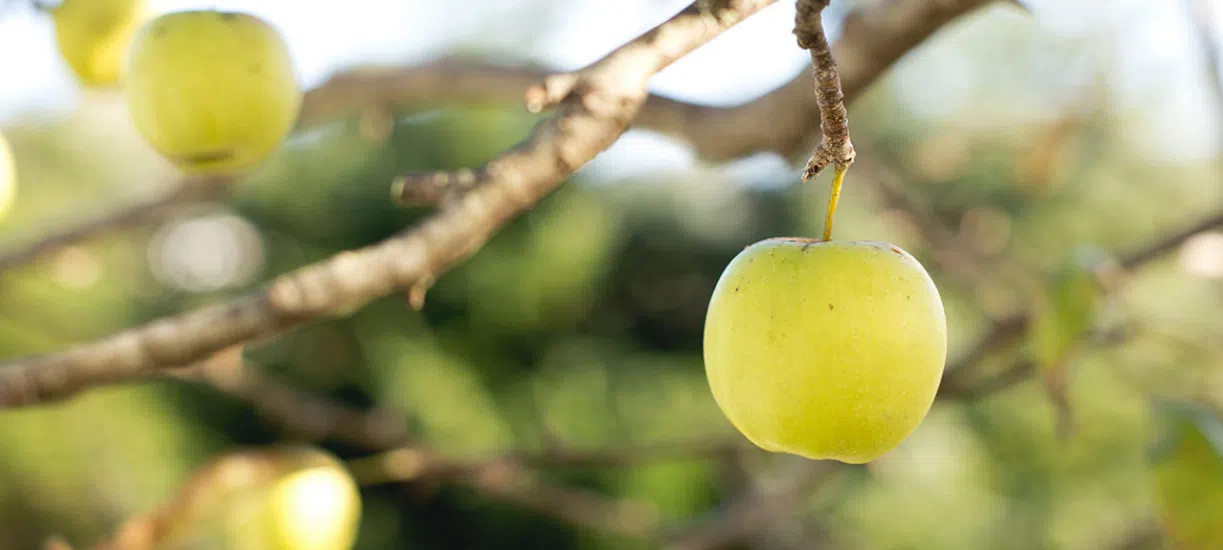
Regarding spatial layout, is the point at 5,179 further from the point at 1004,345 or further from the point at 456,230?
the point at 1004,345

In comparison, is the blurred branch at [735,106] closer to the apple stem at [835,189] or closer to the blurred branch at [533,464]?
the apple stem at [835,189]

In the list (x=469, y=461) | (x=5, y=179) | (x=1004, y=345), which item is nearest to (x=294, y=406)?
(x=469, y=461)

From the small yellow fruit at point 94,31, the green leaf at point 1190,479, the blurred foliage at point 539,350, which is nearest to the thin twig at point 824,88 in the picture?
the green leaf at point 1190,479

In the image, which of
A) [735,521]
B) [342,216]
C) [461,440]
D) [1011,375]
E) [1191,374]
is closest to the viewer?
[1011,375]

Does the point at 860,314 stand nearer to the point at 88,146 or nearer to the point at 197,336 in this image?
the point at 197,336

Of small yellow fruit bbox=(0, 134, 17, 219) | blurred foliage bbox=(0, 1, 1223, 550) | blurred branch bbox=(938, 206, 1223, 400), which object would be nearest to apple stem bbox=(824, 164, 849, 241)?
blurred branch bbox=(938, 206, 1223, 400)

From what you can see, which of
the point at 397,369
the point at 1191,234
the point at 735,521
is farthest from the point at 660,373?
the point at 1191,234
